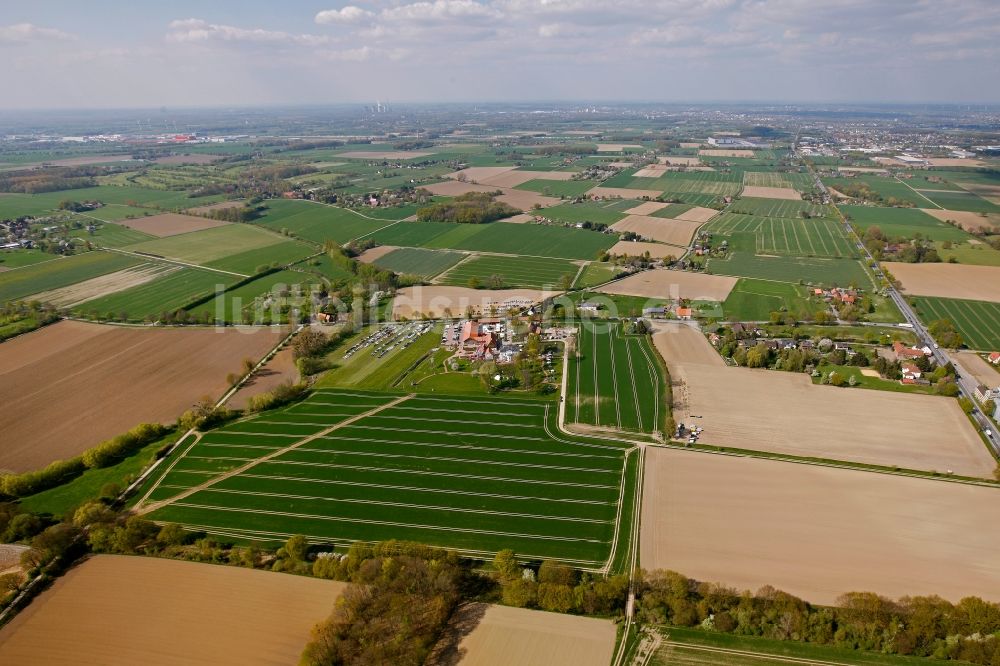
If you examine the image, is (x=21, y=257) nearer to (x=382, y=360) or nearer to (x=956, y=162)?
(x=382, y=360)

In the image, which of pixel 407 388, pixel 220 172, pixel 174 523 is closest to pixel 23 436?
pixel 174 523

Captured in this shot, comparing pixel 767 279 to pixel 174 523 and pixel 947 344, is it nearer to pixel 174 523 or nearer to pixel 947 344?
pixel 947 344

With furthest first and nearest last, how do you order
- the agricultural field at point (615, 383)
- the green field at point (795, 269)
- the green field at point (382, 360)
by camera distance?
the green field at point (795, 269), the green field at point (382, 360), the agricultural field at point (615, 383)

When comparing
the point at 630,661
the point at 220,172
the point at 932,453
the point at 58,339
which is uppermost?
the point at 220,172

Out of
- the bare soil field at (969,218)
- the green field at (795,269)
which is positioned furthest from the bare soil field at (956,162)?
the green field at (795,269)

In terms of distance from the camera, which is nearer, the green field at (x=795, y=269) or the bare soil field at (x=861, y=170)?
the green field at (x=795, y=269)

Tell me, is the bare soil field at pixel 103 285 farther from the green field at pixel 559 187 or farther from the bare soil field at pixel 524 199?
the green field at pixel 559 187
